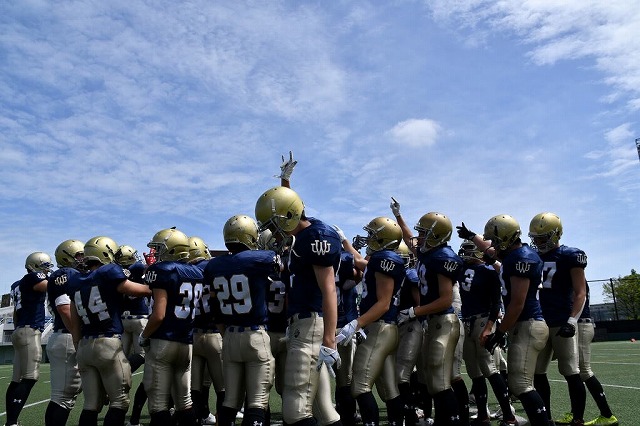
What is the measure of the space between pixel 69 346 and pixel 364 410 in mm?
3671

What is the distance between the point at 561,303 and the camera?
21.7 feet

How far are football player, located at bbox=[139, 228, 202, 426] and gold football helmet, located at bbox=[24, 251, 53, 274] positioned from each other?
3.66 meters

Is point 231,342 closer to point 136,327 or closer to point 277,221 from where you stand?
point 277,221

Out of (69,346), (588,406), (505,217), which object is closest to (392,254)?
(505,217)

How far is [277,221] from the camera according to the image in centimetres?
437

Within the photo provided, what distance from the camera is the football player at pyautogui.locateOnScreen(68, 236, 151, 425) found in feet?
17.8

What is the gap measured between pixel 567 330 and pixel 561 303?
38 centimetres

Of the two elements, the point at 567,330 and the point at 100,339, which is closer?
the point at 100,339

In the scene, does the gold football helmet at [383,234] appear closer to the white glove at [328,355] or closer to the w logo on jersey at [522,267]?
the w logo on jersey at [522,267]

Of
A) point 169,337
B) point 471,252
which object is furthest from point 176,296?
point 471,252

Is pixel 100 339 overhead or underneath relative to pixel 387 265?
underneath

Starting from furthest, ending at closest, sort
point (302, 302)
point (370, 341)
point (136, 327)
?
point (136, 327) < point (370, 341) < point (302, 302)

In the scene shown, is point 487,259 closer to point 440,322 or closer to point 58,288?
point 440,322

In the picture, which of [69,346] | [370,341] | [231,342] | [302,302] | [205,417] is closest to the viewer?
[302,302]
